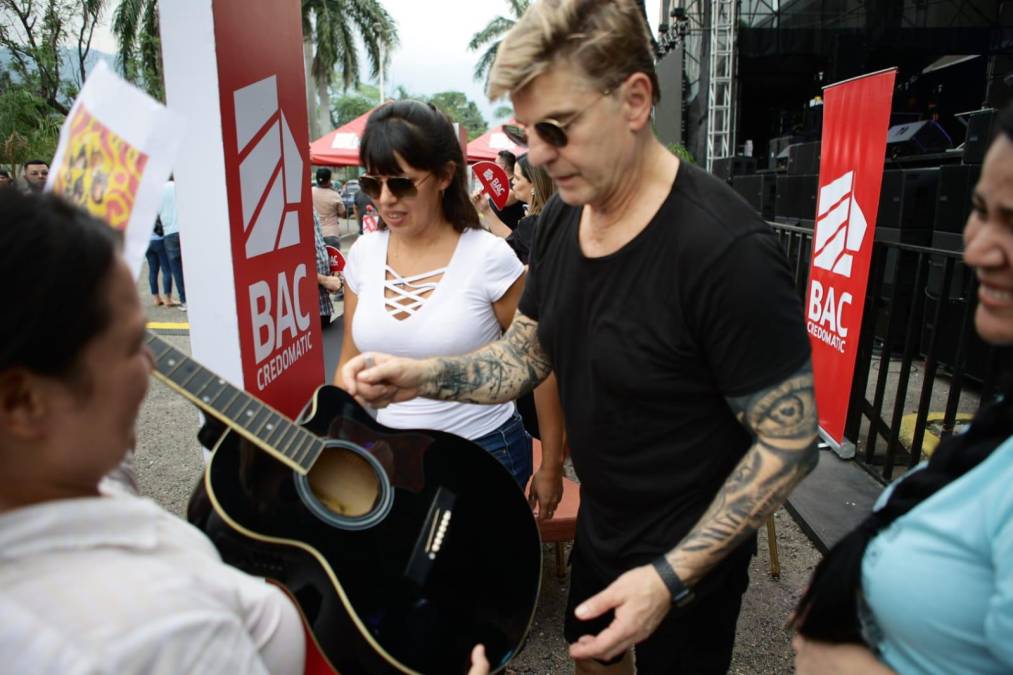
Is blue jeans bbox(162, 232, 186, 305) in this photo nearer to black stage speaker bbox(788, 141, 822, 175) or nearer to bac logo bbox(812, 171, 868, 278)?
black stage speaker bbox(788, 141, 822, 175)

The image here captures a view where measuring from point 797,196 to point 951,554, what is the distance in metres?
6.83

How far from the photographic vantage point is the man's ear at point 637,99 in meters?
1.36

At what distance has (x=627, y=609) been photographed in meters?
1.27

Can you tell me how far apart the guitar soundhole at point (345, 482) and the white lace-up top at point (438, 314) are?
54 cm

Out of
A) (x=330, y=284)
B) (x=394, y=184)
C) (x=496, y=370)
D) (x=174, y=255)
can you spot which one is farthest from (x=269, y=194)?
(x=174, y=255)

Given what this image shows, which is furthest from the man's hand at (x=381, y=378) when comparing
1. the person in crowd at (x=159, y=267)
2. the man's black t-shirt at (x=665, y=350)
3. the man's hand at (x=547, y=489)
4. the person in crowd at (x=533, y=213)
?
the person in crowd at (x=159, y=267)

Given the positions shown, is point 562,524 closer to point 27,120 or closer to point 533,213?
point 533,213

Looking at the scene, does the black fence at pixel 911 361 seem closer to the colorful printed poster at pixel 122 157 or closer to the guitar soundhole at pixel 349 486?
the guitar soundhole at pixel 349 486

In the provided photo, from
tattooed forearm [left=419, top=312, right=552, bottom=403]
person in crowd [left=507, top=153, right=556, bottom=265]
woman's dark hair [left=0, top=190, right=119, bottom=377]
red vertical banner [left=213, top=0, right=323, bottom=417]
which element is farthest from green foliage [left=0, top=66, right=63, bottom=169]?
woman's dark hair [left=0, top=190, right=119, bottom=377]

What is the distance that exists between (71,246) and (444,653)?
3.55ft

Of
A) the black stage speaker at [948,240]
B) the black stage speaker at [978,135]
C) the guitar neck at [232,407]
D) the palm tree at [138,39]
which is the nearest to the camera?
the guitar neck at [232,407]

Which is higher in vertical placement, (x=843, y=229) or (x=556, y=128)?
(x=556, y=128)

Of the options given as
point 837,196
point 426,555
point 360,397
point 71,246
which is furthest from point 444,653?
point 837,196

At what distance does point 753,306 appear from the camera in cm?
121
